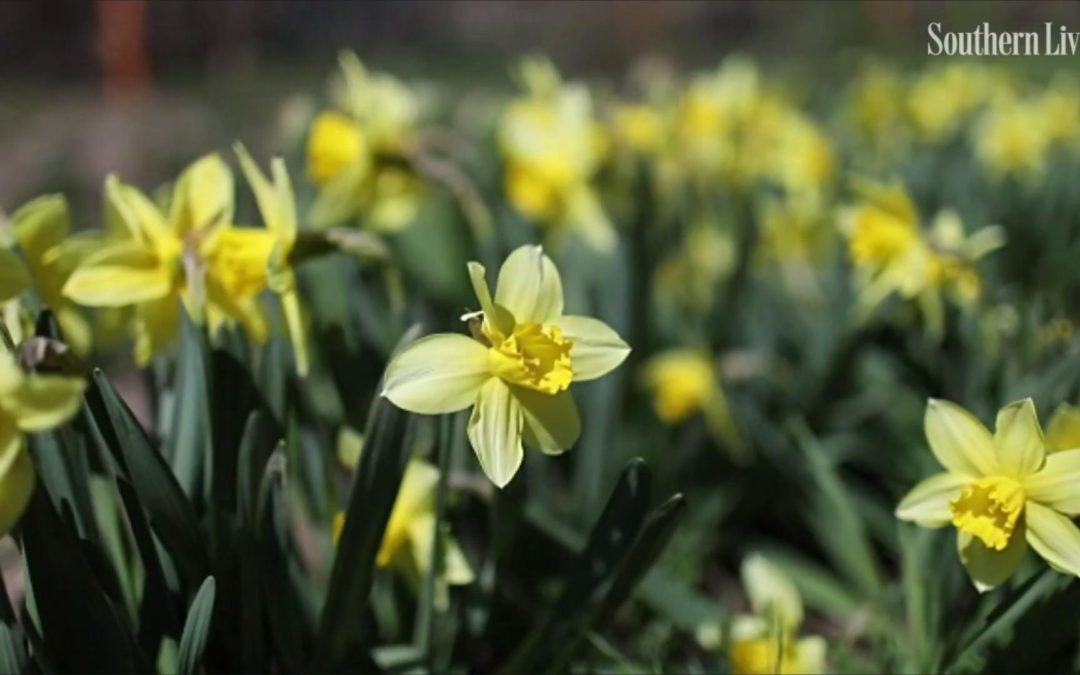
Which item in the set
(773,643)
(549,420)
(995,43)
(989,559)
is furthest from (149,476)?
(995,43)

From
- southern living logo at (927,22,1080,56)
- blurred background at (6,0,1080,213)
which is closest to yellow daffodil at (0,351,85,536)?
southern living logo at (927,22,1080,56)

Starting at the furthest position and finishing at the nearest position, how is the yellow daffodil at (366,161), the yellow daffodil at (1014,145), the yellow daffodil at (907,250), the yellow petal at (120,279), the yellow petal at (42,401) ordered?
1. the yellow daffodil at (1014,145)
2. the yellow daffodil at (366,161)
3. the yellow daffodil at (907,250)
4. the yellow petal at (120,279)
5. the yellow petal at (42,401)

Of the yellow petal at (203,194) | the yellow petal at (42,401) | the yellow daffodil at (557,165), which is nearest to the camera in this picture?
the yellow petal at (42,401)

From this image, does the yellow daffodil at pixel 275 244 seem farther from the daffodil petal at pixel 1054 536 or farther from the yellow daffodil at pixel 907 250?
the yellow daffodil at pixel 907 250

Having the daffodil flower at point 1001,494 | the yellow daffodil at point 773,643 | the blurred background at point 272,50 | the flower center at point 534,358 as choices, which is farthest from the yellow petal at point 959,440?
the blurred background at point 272,50

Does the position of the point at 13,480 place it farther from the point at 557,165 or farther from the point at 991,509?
the point at 557,165

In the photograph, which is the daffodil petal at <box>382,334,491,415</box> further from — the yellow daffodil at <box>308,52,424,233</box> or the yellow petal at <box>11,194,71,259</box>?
the yellow daffodil at <box>308,52,424,233</box>

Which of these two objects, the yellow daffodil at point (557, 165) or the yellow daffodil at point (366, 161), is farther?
the yellow daffodil at point (557, 165)
